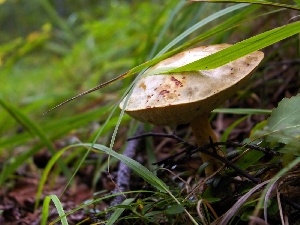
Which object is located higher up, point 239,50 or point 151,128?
point 239,50

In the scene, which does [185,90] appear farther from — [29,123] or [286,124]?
[29,123]

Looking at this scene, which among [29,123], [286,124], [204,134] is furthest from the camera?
[29,123]

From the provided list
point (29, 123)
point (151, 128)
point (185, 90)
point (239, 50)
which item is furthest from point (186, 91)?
point (29, 123)

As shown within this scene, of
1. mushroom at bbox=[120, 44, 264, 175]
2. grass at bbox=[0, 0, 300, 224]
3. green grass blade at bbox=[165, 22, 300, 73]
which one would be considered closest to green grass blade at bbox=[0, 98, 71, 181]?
grass at bbox=[0, 0, 300, 224]

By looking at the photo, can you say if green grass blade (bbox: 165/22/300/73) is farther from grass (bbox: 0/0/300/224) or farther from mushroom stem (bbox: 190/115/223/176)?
mushroom stem (bbox: 190/115/223/176)

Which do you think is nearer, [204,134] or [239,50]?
[239,50]

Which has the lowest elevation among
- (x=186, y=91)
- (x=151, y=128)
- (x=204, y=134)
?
(x=151, y=128)
